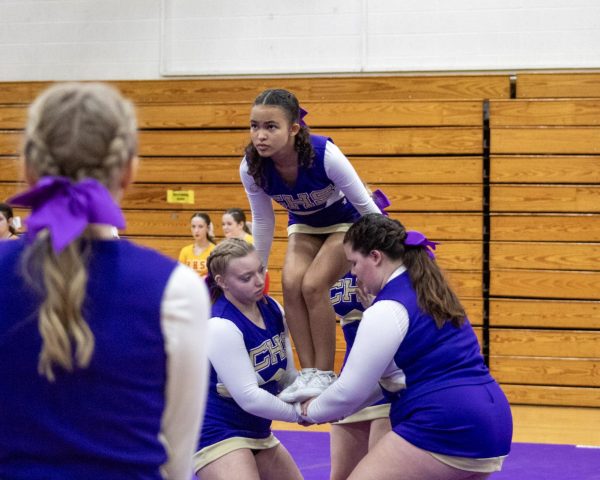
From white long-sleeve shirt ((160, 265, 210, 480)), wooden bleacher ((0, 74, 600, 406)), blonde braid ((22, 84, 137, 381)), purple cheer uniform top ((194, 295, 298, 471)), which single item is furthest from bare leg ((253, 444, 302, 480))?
wooden bleacher ((0, 74, 600, 406))

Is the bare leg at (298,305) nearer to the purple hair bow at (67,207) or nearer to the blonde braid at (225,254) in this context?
the blonde braid at (225,254)

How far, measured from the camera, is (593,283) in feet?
25.9

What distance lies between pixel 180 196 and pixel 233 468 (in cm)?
574

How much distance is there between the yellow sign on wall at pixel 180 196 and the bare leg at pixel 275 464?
544 cm

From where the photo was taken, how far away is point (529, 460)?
537 cm

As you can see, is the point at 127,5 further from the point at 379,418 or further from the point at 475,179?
the point at 379,418

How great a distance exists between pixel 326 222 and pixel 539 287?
4.99 m

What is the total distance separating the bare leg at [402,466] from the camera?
111 inches

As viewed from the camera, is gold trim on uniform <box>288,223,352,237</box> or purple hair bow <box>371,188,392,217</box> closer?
gold trim on uniform <box>288,223,352,237</box>

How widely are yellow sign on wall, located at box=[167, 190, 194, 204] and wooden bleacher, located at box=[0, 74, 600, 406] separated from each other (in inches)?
22.6

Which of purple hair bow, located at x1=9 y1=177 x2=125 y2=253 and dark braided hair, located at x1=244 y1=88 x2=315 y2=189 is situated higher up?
dark braided hair, located at x1=244 y1=88 x2=315 y2=189

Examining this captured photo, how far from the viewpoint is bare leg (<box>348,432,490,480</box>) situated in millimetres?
2816

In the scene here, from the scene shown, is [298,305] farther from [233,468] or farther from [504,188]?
[504,188]

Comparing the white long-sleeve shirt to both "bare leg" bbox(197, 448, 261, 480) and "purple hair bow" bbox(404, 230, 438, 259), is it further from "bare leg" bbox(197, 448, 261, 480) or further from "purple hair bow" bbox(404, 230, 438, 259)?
"bare leg" bbox(197, 448, 261, 480)
